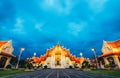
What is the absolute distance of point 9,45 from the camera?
137 feet

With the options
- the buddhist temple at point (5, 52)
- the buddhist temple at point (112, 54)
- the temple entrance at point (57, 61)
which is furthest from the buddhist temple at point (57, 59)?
the buddhist temple at point (5, 52)

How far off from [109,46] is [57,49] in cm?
3956

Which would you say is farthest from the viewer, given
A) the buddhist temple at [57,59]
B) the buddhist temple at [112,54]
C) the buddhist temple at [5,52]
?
the buddhist temple at [57,59]

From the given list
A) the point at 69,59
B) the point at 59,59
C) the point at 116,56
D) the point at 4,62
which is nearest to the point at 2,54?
the point at 4,62

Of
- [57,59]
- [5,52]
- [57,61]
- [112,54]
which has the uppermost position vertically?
[5,52]

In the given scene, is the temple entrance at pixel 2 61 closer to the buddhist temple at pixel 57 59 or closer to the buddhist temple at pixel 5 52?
the buddhist temple at pixel 5 52

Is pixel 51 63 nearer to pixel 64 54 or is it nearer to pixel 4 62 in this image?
pixel 64 54

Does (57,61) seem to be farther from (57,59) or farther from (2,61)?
(2,61)

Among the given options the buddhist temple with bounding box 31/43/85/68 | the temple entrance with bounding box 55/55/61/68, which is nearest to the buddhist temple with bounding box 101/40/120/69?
the buddhist temple with bounding box 31/43/85/68

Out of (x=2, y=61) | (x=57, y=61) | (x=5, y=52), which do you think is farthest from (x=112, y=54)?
(x=57, y=61)

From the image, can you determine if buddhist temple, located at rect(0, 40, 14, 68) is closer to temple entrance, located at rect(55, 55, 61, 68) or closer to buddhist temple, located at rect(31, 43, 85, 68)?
buddhist temple, located at rect(31, 43, 85, 68)

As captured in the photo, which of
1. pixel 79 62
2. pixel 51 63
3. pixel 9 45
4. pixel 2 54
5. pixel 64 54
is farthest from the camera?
pixel 79 62

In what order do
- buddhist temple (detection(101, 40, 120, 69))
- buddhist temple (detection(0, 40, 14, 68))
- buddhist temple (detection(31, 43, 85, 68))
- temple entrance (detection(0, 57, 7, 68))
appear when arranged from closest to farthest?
buddhist temple (detection(101, 40, 120, 69)), temple entrance (detection(0, 57, 7, 68)), buddhist temple (detection(0, 40, 14, 68)), buddhist temple (detection(31, 43, 85, 68))

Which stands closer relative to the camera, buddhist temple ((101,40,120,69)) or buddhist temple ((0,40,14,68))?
buddhist temple ((101,40,120,69))
